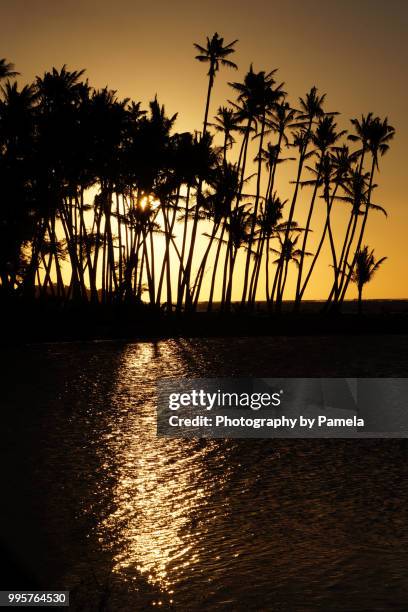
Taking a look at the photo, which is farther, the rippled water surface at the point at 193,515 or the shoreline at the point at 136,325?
the shoreline at the point at 136,325

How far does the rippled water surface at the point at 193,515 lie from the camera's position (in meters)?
7.52

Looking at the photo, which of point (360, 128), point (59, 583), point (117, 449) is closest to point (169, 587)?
point (59, 583)

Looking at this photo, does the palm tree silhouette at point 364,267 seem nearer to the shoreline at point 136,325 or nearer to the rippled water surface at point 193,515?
the shoreline at point 136,325

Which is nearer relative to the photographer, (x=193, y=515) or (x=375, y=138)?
(x=193, y=515)

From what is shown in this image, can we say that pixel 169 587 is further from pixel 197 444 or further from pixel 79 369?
pixel 79 369

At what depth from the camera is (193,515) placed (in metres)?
9.97

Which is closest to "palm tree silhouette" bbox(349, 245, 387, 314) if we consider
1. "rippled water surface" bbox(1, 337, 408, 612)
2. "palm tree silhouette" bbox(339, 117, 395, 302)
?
"palm tree silhouette" bbox(339, 117, 395, 302)

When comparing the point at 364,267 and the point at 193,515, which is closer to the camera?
the point at 193,515

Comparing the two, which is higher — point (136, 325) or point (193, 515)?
point (136, 325)

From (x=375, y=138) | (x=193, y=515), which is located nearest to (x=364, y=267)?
(x=375, y=138)

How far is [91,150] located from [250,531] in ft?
156

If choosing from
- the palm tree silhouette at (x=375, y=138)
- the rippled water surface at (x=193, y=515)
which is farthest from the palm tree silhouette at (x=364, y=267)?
the rippled water surface at (x=193, y=515)

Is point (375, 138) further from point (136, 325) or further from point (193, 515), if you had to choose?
point (193, 515)

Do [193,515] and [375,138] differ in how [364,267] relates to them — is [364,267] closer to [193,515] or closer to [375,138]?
[375,138]
